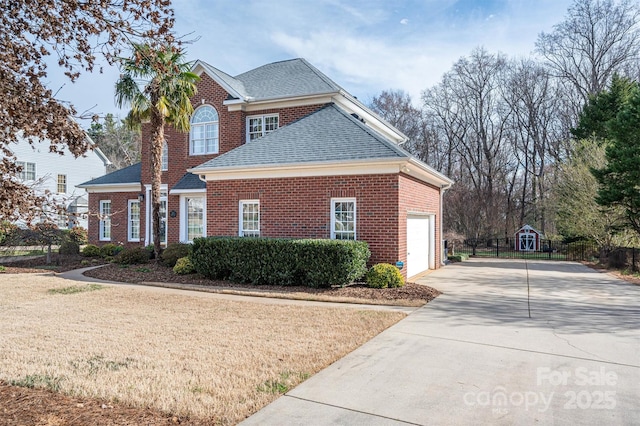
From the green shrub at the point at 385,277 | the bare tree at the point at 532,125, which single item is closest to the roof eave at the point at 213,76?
the green shrub at the point at 385,277

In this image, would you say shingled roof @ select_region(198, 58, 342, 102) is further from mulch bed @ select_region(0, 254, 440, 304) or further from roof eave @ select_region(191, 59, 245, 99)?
mulch bed @ select_region(0, 254, 440, 304)

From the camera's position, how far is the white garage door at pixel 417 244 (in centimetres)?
1316

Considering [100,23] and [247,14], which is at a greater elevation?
[247,14]

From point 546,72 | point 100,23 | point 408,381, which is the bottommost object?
point 408,381

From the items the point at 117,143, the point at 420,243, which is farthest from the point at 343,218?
the point at 117,143

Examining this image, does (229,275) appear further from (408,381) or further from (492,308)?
(408,381)

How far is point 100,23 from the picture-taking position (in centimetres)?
498

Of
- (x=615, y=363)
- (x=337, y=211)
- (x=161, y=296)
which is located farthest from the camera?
(x=337, y=211)

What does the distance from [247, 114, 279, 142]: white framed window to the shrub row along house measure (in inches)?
1.7

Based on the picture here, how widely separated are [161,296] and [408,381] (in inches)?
306

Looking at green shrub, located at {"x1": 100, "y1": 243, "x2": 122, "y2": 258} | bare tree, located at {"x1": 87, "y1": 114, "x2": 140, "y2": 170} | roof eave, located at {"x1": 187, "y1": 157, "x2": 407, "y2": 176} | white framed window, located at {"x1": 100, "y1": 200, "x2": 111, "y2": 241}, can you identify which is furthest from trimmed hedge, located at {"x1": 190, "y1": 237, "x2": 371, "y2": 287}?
bare tree, located at {"x1": 87, "y1": 114, "x2": 140, "y2": 170}

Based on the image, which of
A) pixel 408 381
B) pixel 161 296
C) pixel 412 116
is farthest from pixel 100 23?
pixel 412 116

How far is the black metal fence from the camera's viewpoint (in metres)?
16.4

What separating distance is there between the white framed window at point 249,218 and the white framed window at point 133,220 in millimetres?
9491
